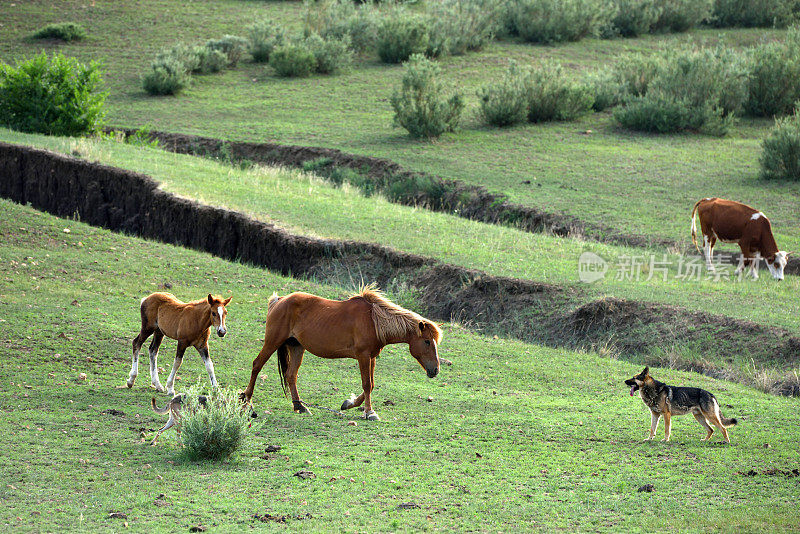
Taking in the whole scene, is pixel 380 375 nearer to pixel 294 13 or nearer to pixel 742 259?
pixel 742 259

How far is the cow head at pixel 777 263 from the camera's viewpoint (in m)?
19.7

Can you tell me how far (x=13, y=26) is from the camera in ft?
146

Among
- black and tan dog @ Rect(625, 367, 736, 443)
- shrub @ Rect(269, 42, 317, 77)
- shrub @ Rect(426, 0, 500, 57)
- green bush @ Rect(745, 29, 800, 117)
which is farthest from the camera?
shrub @ Rect(426, 0, 500, 57)

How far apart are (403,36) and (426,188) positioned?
17.8 m

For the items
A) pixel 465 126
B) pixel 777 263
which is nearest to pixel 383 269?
pixel 777 263

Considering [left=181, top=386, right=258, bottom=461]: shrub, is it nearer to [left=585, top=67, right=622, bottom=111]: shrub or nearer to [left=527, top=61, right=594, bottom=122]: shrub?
[left=527, top=61, right=594, bottom=122]: shrub

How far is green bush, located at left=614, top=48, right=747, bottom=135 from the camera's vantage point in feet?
110

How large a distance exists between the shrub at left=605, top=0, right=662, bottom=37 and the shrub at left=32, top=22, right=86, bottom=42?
28019 mm

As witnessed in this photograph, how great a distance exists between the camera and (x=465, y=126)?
116 feet

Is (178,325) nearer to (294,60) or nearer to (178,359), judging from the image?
(178,359)

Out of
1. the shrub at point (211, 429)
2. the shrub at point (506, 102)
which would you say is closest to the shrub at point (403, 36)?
the shrub at point (506, 102)

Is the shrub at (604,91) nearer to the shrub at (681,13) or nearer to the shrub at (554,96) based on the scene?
the shrub at (554,96)

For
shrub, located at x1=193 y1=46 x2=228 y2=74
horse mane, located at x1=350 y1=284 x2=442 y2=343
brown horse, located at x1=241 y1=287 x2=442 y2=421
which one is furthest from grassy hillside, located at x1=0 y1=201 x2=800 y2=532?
shrub, located at x1=193 y1=46 x2=228 y2=74

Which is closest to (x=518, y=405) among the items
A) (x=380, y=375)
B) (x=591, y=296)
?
(x=380, y=375)
